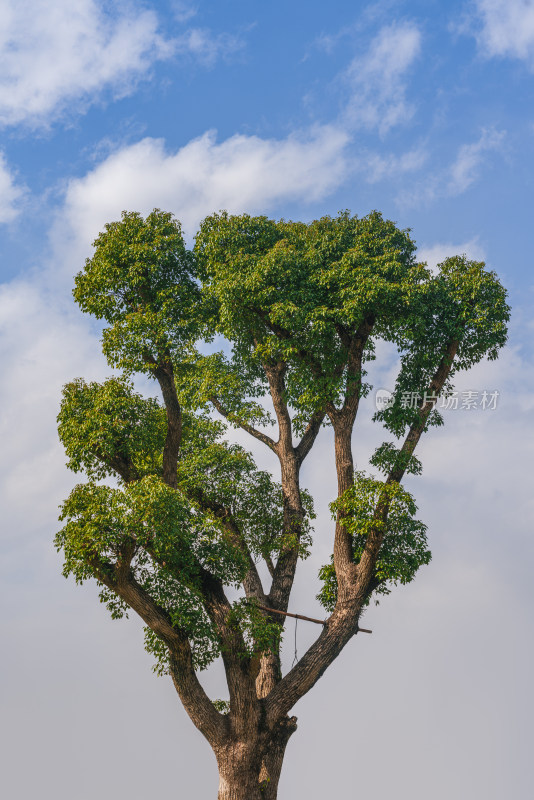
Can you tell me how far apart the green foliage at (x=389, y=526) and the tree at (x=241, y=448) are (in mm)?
32

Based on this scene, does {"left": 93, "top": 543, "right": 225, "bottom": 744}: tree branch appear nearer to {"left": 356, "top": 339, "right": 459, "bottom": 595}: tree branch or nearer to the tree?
the tree

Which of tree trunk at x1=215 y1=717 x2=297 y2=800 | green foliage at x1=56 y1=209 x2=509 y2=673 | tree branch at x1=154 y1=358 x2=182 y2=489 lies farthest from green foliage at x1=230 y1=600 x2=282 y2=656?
tree branch at x1=154 y1=358 x2=182 y2=489

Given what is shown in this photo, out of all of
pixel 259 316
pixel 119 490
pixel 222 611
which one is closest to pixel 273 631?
pixel 222 611

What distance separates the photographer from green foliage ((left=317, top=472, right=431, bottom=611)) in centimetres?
1183

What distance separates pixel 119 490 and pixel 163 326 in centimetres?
319

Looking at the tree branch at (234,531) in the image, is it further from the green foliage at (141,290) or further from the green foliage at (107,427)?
the green foliage at (141,290)

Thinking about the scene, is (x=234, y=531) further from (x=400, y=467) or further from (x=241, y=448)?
(x=400, y=467)

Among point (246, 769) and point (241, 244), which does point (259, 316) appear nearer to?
point (241, 244)

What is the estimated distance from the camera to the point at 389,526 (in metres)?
12.0

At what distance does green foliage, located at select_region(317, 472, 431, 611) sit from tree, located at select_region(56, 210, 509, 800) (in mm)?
32

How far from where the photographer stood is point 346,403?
42.7 ft

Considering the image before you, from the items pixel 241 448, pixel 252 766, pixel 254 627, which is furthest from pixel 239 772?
pixel 241 448

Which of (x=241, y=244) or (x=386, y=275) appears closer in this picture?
(x=386, y=275)

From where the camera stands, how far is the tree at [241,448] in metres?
11.4
